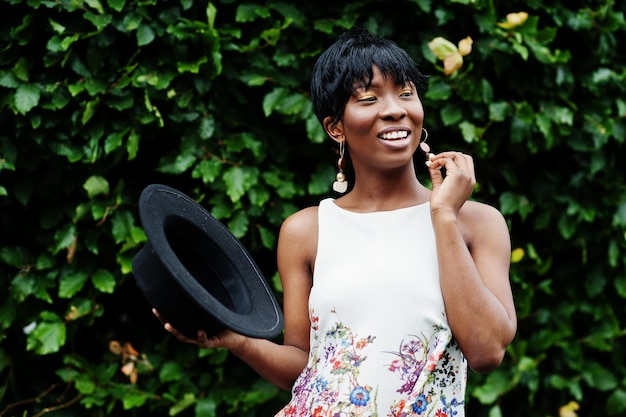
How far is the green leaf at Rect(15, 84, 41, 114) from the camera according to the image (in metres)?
2.89

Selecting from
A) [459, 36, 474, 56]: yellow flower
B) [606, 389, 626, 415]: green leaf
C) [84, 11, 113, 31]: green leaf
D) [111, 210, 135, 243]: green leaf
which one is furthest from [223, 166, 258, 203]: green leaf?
[606, 389, 626, 415]: green leaf

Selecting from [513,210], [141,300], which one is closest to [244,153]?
[141,300]

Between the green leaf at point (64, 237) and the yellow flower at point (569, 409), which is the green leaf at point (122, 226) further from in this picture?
the yellow flower at point (569, 409)

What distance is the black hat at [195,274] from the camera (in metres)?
1.75

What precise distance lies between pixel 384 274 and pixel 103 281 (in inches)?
55.2

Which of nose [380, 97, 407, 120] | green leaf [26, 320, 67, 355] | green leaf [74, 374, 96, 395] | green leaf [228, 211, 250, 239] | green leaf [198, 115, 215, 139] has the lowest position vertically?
green leaf [74, 374, 96, 395]

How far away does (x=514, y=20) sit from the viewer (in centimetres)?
320

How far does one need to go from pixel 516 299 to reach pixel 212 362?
4.06ft

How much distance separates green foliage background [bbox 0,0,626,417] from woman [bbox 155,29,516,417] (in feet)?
2.97

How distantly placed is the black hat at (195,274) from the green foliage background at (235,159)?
942mm

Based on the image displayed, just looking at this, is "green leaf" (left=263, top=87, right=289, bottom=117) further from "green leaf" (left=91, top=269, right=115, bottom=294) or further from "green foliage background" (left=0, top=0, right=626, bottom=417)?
"green leaf" (left=91, top=269, right=115, bottom=294)

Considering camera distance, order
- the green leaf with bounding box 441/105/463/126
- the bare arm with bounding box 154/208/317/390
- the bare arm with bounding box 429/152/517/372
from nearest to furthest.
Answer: the bare arm with bounding box 429/152/517/372 → the bare arm with bounding box 154/208/317/390 → the green leaf with bounding box 441/105/463/126

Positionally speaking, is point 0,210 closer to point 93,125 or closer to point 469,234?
point 93,125

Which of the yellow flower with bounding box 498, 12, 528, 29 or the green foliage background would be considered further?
the yellow flower with bounding box 498, 12, 528, 29
